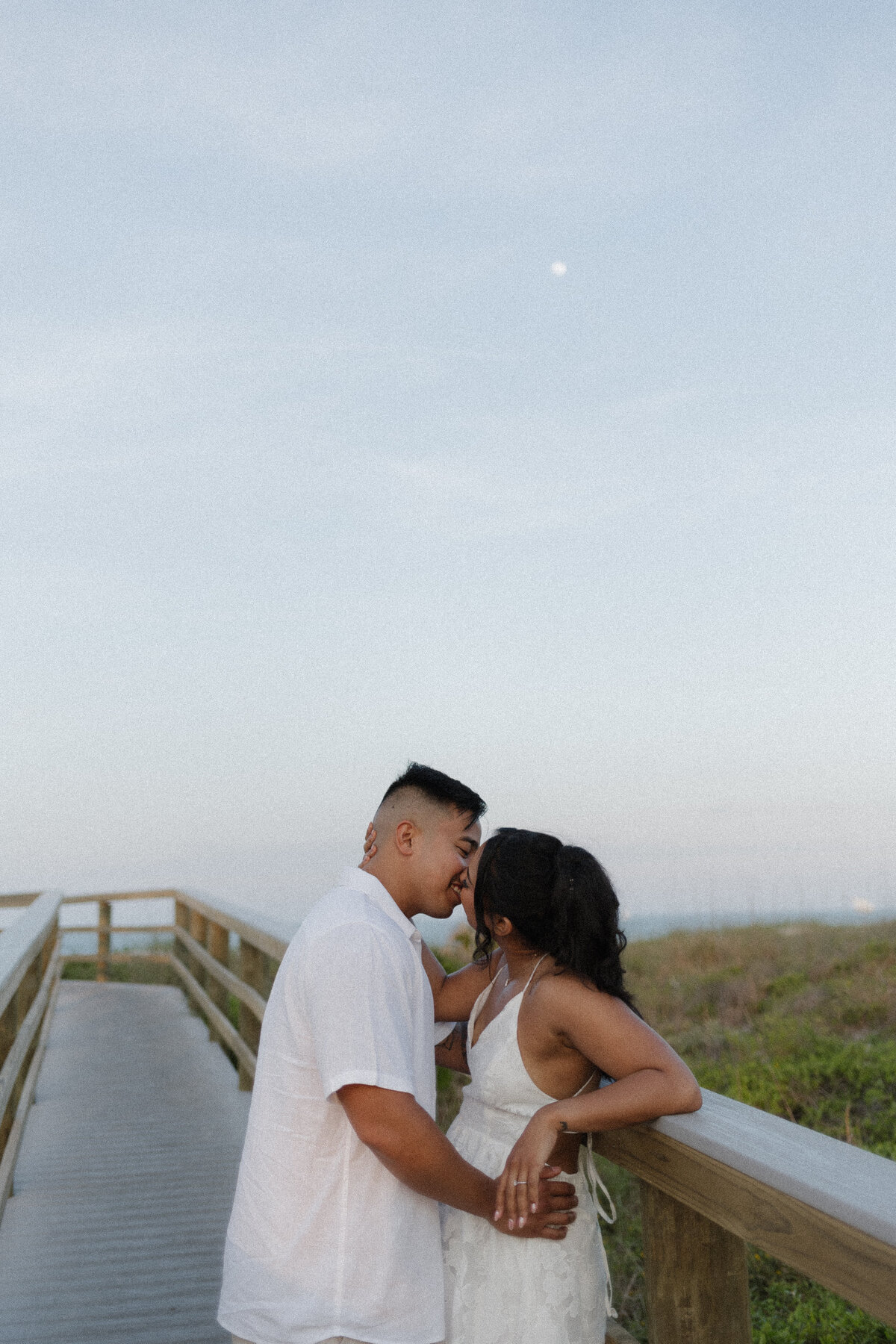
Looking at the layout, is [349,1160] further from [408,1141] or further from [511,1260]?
[511,1260]

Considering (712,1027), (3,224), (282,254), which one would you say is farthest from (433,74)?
(712,1027)

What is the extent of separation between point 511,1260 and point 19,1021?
4.13 meters

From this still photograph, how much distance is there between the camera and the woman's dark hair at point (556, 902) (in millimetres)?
2002

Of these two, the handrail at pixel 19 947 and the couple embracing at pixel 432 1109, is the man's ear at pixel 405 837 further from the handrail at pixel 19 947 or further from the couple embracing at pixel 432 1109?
the handrail at pixel 19 947

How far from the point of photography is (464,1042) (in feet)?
8.16

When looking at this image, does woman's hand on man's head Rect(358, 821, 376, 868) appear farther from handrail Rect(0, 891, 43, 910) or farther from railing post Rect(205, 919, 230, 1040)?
handrail Rect(0, 891, 43, 910)

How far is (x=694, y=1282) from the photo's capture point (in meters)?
1.74

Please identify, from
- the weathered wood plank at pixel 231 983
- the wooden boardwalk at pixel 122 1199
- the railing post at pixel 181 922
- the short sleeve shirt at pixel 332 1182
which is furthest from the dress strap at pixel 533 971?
the railing post at pixel 181 922

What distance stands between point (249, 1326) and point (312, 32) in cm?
1041

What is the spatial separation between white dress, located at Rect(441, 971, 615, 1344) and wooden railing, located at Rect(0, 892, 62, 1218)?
2.29m

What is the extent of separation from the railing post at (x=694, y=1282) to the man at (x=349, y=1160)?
0.77 ft

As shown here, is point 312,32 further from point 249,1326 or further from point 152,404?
point 249,1326

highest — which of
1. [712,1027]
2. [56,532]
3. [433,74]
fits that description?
[433,74]

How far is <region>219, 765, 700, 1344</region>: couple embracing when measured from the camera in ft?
6.07
